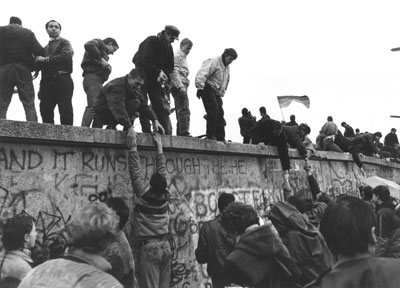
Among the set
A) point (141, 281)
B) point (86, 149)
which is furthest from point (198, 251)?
point (86, 149)

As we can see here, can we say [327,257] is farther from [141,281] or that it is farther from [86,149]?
[86,149]

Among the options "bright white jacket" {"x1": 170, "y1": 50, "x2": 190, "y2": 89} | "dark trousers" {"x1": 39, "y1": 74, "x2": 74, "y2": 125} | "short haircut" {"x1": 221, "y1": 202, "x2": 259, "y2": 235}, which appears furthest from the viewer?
"bright white jacket" {"x1": 170, "y1": 50, "x2": 190, "y2": 89}

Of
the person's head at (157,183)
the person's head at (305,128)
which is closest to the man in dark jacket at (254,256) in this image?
the person's head at (157,183)

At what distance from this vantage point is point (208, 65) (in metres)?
8.73

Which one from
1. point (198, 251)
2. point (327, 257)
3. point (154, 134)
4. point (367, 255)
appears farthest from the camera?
point (154, 134)

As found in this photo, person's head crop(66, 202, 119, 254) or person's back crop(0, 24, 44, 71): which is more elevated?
person's back crop(0, 24, 44, 71)

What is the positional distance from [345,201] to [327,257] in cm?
247

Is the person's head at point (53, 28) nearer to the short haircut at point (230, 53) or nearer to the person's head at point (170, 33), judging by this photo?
the person's head at point (170, 33)

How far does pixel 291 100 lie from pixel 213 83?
888 cm

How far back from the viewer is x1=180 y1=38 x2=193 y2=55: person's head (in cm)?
905

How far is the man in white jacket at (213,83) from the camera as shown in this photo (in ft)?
28.6

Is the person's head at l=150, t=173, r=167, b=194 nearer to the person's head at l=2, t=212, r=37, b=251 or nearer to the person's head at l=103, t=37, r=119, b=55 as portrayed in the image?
the person's head at l=2, t=212, r=37, b=251

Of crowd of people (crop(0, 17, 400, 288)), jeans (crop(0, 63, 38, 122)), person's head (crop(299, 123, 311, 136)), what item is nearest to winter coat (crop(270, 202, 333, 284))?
crowd of people (crop(0, 17, 400, 288))

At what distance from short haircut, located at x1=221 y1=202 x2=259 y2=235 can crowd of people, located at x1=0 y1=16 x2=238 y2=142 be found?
10.1ft
